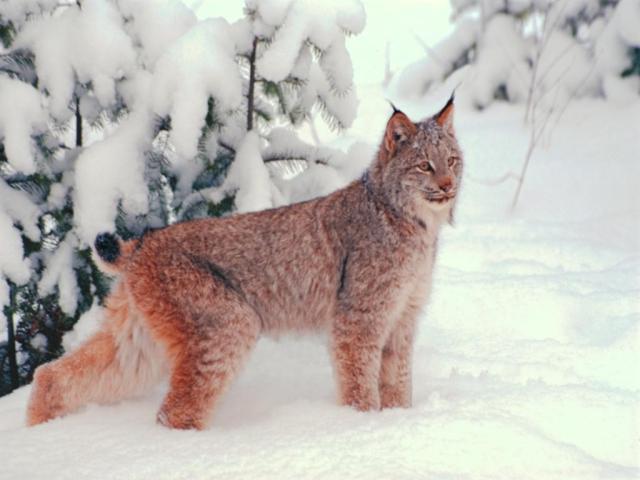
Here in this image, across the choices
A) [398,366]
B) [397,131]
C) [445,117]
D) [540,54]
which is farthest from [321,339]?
[540,54]

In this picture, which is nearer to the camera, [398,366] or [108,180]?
[398,366]

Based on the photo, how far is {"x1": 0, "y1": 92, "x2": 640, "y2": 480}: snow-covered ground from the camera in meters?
3.43

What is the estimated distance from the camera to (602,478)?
3379 mm

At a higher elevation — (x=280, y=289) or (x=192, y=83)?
(x=192, y=83)

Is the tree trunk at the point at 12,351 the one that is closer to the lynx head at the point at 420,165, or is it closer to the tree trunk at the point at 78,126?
the tree trunk at the point at 78,126

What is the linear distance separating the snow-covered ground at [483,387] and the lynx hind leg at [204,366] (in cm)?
11

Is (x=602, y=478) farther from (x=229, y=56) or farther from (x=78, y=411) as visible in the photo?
(x=229, y=56)

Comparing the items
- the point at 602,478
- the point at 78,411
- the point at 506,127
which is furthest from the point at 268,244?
the point at 506,127

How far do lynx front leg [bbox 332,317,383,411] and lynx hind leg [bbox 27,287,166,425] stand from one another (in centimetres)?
85

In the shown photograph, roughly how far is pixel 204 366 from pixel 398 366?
3.32 feet

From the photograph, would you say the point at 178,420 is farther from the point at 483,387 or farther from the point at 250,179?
the point at 250,179

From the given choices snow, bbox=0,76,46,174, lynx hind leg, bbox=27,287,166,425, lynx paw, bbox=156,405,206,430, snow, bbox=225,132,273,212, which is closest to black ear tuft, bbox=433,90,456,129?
snow, bbox=225,132,273,212

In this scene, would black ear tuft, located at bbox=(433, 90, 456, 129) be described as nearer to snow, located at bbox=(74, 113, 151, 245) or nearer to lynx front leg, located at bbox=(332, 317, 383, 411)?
lynx front leg, located at bbox=(332, 317, 383, 411)

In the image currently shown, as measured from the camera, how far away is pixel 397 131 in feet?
14.5
